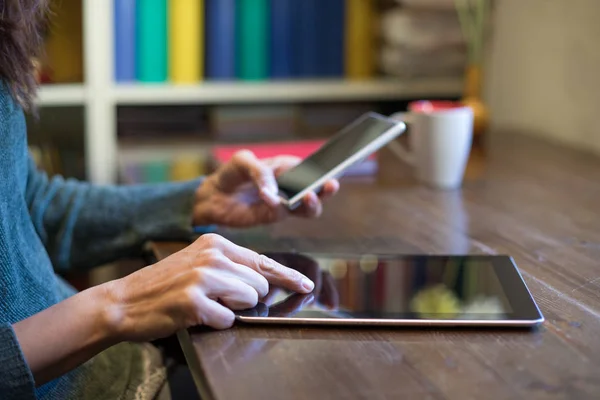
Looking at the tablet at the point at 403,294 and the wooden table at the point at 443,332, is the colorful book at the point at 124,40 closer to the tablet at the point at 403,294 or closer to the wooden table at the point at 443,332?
the wooden table at the point at 443,332

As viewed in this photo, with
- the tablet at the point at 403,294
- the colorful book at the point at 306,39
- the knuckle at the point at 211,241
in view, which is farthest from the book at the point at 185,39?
the knuckle at the point at 211,241

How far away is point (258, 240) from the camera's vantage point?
1.01m

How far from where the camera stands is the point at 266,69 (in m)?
1.99

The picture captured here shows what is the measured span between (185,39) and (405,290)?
1267mm

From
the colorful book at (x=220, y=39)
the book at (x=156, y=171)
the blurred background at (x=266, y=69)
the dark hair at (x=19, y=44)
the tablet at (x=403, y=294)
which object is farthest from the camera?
the colorful book at (x=220, y=39)

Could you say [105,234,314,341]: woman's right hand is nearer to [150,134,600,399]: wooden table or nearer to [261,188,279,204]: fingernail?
[150,134,600,399]: wooden table

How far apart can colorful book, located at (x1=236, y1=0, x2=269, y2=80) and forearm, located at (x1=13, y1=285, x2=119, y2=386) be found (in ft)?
4.29

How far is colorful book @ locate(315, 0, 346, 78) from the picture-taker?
1989 mm

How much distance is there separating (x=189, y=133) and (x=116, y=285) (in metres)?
1.20

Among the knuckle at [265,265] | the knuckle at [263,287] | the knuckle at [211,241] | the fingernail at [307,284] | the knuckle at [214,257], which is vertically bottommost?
the fingernail at [307,284]

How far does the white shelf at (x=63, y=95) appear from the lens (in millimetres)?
1826

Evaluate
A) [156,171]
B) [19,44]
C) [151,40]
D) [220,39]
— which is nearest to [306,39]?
[220,39]

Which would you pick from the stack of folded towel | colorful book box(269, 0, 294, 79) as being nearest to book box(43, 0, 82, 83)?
colorful book box(269, 0, 294, 79)

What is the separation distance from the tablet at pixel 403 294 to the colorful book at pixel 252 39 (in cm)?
114
